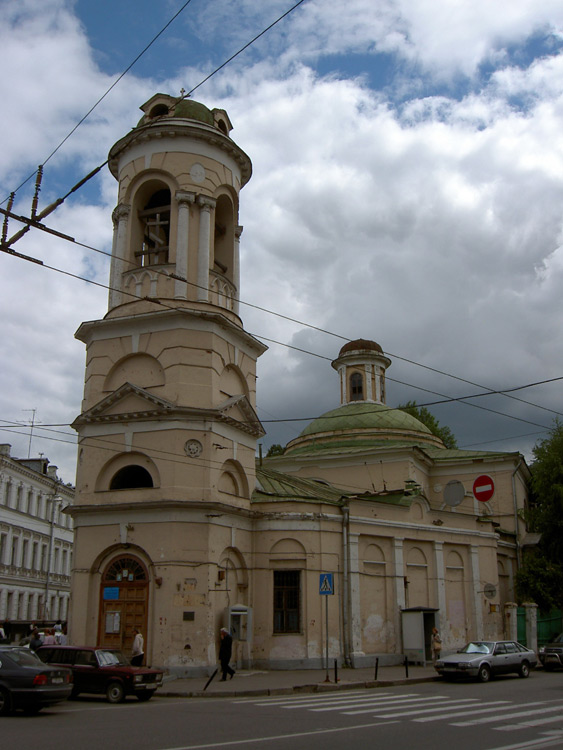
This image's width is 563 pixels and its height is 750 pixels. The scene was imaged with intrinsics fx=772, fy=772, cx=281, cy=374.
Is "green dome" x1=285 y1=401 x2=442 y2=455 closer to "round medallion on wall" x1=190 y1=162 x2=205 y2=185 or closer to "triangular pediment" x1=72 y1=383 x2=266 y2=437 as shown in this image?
"triangular pediment" x1=72 y1=383 x2=266 y2=437

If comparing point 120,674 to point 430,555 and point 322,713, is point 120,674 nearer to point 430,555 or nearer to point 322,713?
point 322,713

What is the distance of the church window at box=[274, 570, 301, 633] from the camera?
25422 millimetres

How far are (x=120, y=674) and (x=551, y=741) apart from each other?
977 cm

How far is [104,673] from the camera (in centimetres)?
1730

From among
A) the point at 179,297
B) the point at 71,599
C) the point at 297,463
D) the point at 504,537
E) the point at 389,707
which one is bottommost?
the point at 389,707

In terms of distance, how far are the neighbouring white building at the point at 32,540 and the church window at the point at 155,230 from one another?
74.4ft

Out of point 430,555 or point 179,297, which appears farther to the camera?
point 430,555

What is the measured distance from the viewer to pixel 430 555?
3034cm

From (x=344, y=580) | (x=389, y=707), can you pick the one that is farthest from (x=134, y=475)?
(x=389, y=707)

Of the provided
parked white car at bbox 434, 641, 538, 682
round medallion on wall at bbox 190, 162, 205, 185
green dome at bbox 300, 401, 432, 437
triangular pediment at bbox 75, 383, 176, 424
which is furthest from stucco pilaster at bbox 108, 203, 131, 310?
parked white car at bbox 434, 641, 538, 682

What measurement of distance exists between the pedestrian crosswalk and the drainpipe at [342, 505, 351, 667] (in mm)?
6920

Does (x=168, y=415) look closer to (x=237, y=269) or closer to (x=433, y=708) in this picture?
(x=237, y=269)

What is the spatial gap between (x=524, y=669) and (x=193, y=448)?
12.5 meters

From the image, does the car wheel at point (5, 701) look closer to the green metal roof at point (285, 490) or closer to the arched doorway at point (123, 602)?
the arched doorway at point (123, 602)
